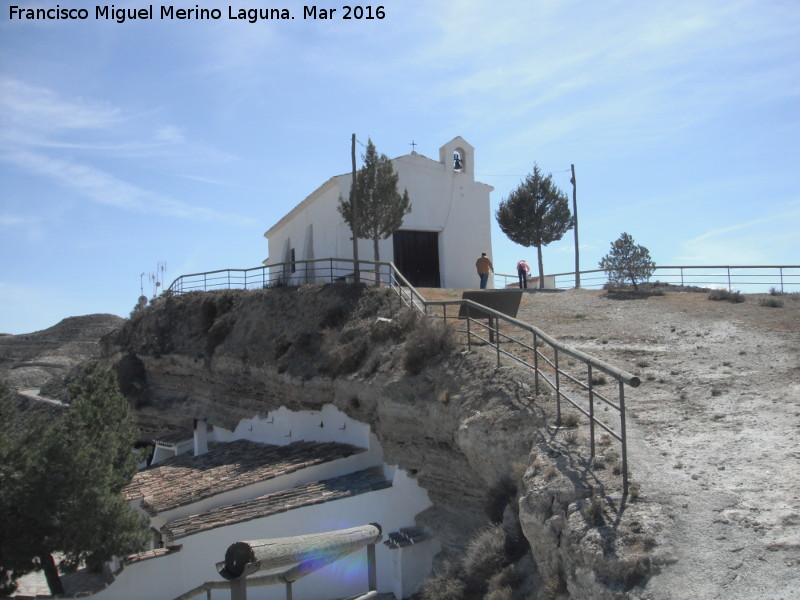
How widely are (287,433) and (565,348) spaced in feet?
38.3

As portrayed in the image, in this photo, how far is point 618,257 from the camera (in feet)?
71.5

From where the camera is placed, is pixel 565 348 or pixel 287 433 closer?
pixel 565 348

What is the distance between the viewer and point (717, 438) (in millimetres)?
7477

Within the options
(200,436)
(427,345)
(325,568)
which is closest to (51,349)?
(200,436)

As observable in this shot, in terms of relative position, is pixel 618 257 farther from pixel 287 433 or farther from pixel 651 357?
pixel 287 433

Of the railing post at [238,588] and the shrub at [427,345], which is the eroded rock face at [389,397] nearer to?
the shrub at [427,345]

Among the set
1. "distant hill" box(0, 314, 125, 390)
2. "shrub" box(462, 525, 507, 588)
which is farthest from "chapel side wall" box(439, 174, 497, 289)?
"distant hill" box(0, 314, 125, 390)

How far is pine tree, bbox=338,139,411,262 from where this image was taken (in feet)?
70.5

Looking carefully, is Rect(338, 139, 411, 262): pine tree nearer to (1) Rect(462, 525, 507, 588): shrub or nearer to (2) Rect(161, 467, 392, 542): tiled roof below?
(2) Rect(161, 467, 392, 542): tiled roof below

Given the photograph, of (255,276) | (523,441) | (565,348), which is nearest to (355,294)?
Result: (255,276)

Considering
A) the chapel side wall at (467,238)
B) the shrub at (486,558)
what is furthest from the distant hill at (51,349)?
the shrub at (486,558)

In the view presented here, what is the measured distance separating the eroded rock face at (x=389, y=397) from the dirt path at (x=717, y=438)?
1.84 ft

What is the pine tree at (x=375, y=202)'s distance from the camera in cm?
2150

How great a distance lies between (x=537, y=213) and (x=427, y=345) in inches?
588
